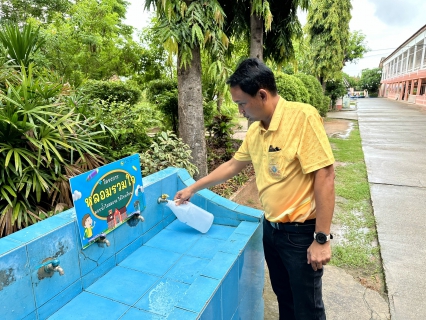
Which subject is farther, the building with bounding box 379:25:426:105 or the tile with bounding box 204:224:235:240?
the building with bounding box 379:25:426:105

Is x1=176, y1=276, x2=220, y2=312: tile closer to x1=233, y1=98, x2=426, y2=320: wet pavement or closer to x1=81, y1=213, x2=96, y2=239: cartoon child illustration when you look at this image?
x1=81, y1=213, x2=96, y2=239: cartoon child illustration

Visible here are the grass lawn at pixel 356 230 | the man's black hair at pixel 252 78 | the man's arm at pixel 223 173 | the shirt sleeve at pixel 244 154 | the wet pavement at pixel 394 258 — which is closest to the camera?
the man's black hair at pixel 252 78

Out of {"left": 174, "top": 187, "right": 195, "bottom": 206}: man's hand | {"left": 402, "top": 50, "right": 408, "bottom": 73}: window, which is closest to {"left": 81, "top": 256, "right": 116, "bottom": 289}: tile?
{"left": 174, "top": 187, "right": 195, "bottom": 206}: man's hand

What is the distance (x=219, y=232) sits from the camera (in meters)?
2.38

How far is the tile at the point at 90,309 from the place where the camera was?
151 cm

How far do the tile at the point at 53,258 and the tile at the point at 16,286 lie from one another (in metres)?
0.03

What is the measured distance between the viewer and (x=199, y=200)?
8.25ft

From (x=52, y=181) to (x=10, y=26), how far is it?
186cm

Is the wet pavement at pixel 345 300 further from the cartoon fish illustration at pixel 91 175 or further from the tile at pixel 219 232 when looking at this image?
the cartoon fish illustration at pixel 91 175

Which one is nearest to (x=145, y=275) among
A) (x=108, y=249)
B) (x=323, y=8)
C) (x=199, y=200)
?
(x=108, y=249)

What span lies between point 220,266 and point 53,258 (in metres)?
0.86

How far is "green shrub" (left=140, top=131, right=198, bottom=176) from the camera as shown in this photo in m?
3.46

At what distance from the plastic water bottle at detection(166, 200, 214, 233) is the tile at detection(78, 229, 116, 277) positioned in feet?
1.77

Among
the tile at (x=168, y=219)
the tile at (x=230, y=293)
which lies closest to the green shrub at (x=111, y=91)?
the tile at (x=168, y=219)
